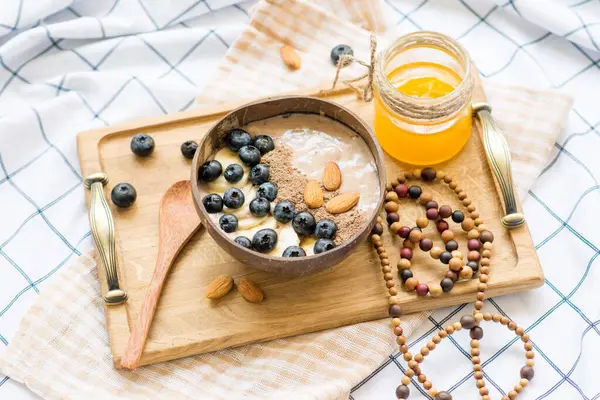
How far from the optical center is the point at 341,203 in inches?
72.0

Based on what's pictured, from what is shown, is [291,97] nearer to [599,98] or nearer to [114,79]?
[114,79]

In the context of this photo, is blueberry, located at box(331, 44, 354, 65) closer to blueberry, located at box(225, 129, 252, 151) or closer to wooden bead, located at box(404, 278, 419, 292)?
blueberry, located at box(225, 129, 252, 151)

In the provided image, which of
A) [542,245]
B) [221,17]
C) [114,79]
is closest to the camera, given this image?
[542,245]

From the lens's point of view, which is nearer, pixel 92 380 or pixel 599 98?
pixel 92 380

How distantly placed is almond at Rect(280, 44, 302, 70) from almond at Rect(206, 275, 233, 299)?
70 cm

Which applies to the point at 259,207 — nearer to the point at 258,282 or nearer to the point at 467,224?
the point at 258,282

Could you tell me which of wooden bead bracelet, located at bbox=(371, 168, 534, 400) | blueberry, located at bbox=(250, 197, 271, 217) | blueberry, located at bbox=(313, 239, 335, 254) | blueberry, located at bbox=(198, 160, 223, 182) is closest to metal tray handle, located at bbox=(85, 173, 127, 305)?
blueberry, located at bbox=(198, 160, 223, 182)

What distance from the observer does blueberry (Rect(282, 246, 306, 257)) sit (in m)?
1.77

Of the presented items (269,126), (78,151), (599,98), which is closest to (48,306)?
(78,151)

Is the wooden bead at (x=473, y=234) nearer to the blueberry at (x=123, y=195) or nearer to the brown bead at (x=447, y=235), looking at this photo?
the brown bead at (x=447, y=235)

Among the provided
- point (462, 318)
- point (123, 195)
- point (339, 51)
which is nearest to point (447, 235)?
point (462, 318)

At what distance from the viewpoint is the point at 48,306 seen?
198 centimetres

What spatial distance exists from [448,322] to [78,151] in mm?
1019

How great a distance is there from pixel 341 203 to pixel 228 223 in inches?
9.9
